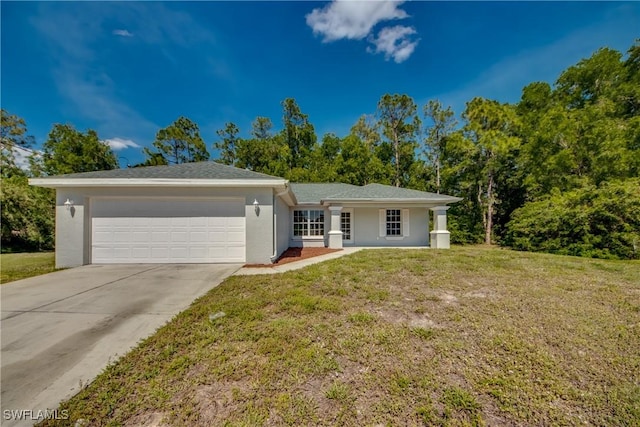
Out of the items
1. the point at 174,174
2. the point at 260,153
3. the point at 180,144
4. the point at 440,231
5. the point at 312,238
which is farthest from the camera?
the point at 260,153

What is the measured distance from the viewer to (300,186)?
16453mm

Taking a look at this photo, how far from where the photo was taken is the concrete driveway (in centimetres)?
248

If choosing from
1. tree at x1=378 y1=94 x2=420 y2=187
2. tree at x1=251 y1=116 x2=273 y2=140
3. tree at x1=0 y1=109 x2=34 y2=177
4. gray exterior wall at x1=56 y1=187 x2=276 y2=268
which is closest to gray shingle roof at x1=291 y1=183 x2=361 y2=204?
gray exterior wall at x1=56 y1=187 x2=276 y2=268

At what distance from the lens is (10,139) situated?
20953 millimetres

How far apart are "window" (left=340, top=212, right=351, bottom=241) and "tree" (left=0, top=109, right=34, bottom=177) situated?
28.4m

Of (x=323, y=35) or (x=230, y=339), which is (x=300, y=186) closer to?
(x=323, y=35)

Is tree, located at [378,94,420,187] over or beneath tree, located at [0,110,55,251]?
over

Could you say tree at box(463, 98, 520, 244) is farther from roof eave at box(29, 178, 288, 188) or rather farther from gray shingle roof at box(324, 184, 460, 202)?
roof eave at box(29, 178, 288, 188)

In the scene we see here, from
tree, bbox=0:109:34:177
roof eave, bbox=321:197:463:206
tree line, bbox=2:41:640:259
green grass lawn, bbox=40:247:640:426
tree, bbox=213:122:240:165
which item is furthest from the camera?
tree, bbox=213:122:240:165

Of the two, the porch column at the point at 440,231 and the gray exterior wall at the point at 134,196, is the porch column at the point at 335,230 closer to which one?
the gray exterior wall at the point at 134,196

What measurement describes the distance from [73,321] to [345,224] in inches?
436

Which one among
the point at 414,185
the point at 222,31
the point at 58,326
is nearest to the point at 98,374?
the point at 58,326

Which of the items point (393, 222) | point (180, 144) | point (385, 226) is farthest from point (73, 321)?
point (180, 144)

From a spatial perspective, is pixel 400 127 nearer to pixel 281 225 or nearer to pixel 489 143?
pixel 489 143
